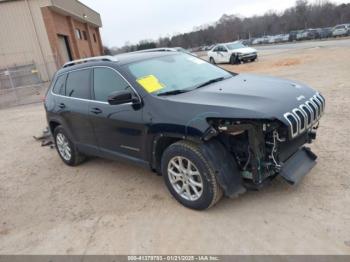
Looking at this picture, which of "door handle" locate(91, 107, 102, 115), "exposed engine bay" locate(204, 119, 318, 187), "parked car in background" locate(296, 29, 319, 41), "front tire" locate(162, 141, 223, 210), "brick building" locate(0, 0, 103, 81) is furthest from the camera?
"parked car in background" locate(296, 29, 319, 41)

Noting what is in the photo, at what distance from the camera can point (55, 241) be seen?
11.5 feet

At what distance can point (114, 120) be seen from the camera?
426 cm

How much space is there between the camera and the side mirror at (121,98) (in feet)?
12.5

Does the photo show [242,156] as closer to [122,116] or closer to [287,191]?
[287,191]

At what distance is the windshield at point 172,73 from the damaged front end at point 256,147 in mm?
932

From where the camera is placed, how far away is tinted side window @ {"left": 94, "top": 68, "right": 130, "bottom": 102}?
13.8ft

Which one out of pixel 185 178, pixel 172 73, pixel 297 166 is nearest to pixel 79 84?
pixel 172 73

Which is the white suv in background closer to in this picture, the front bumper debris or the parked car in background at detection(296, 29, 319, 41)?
the front bumper debris

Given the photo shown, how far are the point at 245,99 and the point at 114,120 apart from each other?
1.80 m

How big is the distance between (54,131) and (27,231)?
2425 millimetres

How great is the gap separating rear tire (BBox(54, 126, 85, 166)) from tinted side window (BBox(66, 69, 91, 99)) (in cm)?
79

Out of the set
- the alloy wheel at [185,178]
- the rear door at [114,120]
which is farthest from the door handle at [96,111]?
the alloy wheel at [185,178]

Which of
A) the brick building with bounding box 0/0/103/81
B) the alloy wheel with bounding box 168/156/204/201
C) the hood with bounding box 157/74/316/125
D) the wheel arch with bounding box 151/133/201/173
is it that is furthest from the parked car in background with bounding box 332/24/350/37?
the alloy wheel with bounding box 168/156/204/201

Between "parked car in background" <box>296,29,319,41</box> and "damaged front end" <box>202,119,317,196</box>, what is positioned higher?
"damaged front end" <box>202,119,317,196</box>
